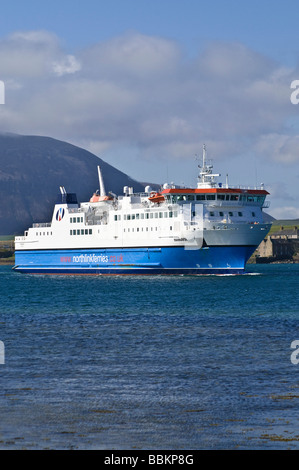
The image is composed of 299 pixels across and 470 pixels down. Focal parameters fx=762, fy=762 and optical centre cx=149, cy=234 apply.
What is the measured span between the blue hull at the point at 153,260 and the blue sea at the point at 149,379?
31.7 metres

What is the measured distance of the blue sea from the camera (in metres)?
14.4

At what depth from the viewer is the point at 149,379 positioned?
20.2m

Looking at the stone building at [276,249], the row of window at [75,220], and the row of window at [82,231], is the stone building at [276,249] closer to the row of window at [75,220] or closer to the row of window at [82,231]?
the row of window at [75,220]

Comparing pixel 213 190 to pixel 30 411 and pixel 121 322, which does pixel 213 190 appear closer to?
pixel 121 322

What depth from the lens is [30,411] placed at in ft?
53.3

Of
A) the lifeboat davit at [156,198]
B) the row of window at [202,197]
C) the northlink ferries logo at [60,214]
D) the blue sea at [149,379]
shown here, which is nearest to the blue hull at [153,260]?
the northlink ferries logo at [60,214]

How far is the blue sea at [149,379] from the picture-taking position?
1443 cm

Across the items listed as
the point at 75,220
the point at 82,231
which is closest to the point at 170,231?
the point at 82,231

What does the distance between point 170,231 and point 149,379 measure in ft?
180

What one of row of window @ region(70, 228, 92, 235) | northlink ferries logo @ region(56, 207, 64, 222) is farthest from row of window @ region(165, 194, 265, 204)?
northlink ferries logo @ region(56, 207, 64, 222)

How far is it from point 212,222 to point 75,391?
182 feet

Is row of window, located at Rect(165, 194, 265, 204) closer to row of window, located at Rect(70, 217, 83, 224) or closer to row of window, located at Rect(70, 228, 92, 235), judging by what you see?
row of window, located at Rect(70, 228, 92, 235)
